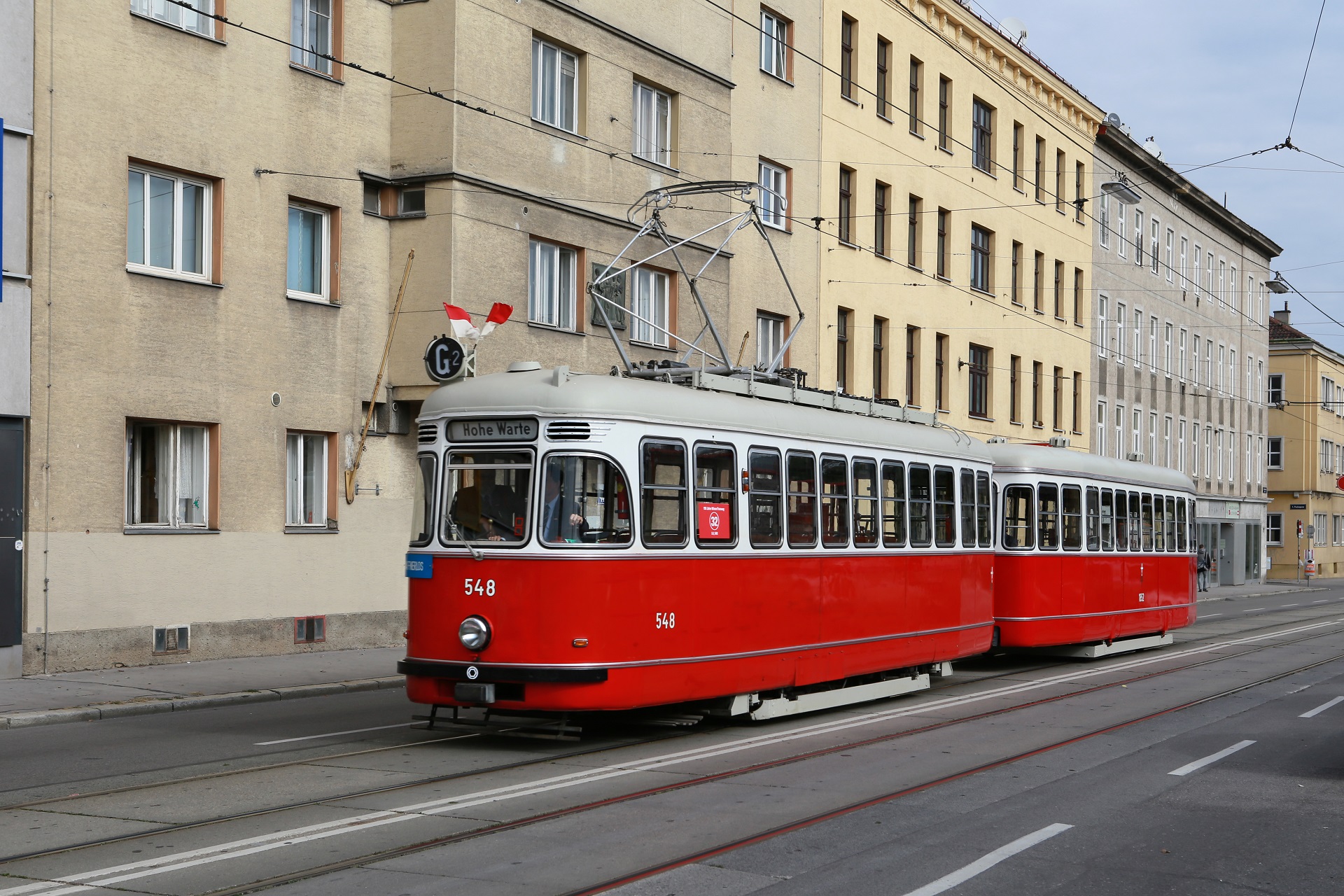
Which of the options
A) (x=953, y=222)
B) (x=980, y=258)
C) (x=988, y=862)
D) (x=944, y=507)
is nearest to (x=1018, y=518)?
(x=944, y=507)

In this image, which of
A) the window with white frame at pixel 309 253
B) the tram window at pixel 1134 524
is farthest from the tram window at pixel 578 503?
the tram window at pixel 1134 524

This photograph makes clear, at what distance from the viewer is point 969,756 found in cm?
1170

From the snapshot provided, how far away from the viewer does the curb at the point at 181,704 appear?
13.4 metres

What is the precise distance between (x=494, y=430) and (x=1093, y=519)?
12.3 m

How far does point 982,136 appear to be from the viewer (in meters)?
40.8

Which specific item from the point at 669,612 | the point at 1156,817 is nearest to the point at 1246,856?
the point at 1156,817

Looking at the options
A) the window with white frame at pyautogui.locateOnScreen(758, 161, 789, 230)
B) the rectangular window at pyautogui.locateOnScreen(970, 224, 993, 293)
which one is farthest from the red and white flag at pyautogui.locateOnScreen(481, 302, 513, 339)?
the rectangular window at pyautogui.locateOnScreen(970, 224, 993, 293)

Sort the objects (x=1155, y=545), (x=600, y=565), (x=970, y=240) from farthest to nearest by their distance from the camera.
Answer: (x=970, y=240) → (x=1155, y=545) → (x=600, y=565)

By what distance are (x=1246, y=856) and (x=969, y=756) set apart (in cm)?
369

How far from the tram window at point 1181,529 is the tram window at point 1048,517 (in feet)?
18.1

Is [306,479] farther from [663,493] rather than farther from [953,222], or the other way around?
[953,222]

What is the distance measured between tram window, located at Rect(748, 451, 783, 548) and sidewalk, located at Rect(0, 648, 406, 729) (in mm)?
5615

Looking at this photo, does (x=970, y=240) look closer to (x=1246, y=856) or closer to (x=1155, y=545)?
(x=1155, y=545)

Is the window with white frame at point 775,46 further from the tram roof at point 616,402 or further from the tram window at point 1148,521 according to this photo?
the tram roof at point 616,402
